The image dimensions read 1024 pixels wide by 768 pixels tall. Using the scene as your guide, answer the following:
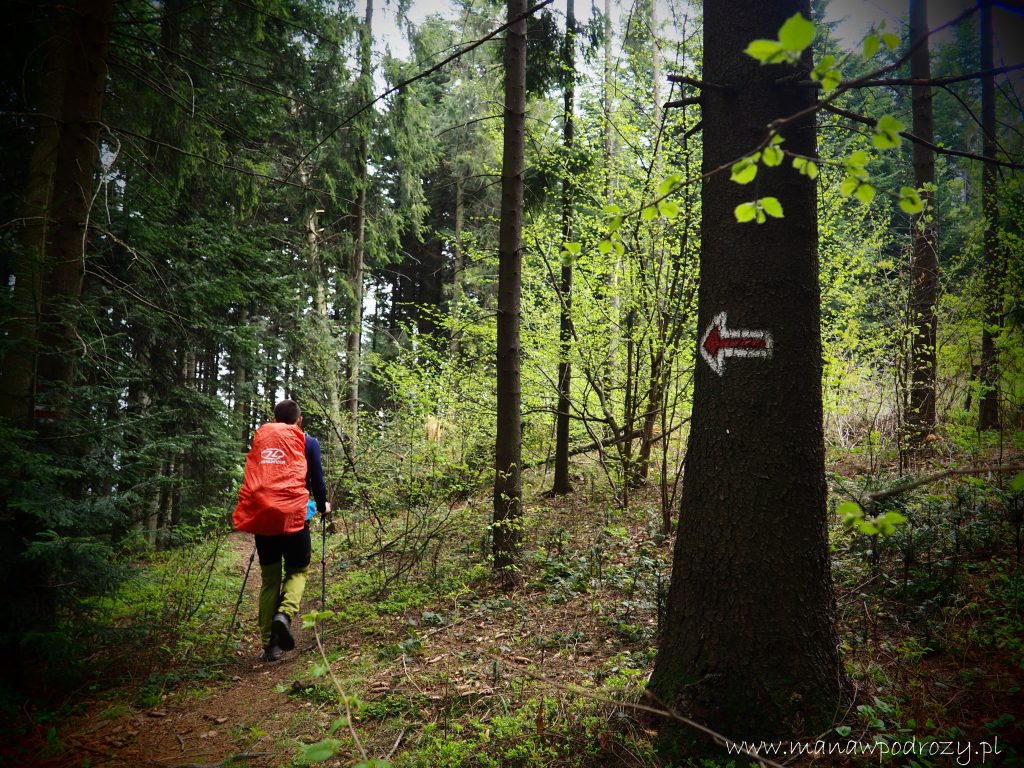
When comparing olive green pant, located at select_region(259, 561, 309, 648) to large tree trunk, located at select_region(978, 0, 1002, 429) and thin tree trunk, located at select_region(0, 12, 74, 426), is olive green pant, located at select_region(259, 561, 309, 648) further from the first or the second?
large tree trunk, located at select_region(978, 0, 1002, 429)

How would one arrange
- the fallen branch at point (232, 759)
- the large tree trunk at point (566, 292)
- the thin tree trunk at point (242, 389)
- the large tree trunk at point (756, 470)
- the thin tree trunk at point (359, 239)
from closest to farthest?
1. the large tree trunk at point (756, 470)
2. the fallen branch at point (232, 759)
3. the large tree trunk at point (566, 292)
4. the thin tree trunk at point (242, 389)
5. the thin tree trunk at point (359, 239)

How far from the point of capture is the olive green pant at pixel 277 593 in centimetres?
510

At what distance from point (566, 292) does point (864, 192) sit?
7369 millimetres

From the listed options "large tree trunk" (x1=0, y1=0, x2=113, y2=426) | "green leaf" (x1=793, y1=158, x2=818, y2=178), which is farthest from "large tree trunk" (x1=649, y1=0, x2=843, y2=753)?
"large tree trunk" (x1=0, y1=0, x2=113, y2=426)

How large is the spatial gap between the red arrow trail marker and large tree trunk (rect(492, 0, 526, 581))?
3395mm

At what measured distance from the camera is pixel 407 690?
3770 millimetres

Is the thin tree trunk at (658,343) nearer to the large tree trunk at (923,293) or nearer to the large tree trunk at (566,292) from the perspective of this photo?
the large tree trunk at (566,292)

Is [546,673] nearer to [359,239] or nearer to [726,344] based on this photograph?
[726,344]

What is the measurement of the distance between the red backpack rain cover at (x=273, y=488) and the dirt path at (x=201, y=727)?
127 centimetres

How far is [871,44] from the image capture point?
139cm

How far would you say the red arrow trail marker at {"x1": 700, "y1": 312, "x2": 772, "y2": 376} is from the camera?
268cm

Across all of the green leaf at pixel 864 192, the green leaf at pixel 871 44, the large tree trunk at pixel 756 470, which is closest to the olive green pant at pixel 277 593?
the large tree trunk at pixel 756 470

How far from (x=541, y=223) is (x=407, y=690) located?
6.99 m

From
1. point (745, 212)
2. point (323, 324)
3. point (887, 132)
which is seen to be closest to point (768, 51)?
point (745, 212)
